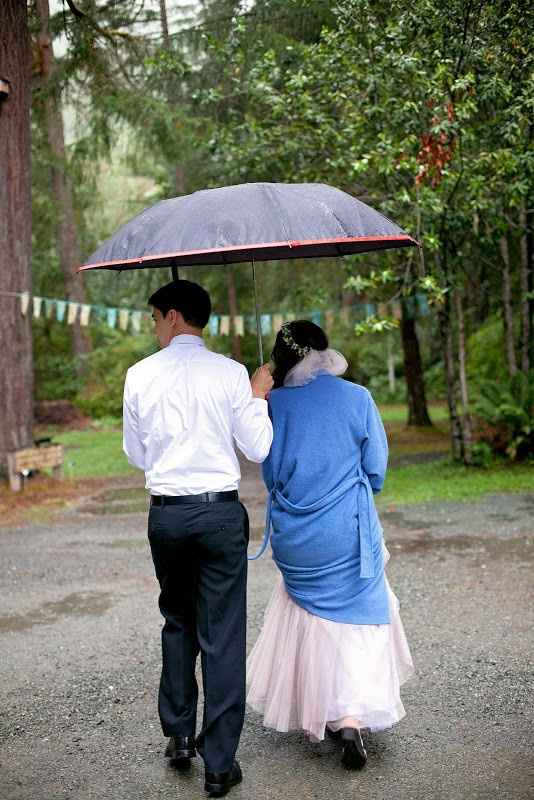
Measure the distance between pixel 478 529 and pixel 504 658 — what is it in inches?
145

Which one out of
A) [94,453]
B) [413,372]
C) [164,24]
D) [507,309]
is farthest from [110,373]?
[507,309]

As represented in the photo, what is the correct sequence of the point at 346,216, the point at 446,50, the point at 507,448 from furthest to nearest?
the point at 507,448 < the point at 446,50 < the point at 346,216

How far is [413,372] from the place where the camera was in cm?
1792

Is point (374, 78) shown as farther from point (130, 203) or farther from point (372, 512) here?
point (130, 203)

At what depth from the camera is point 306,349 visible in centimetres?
403

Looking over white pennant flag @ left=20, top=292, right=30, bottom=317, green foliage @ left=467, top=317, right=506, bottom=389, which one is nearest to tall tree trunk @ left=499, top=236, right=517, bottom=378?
green foliage @ left=467, top=317, right=506, bottom=389

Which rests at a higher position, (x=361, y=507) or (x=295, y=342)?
(x=295, y=342)

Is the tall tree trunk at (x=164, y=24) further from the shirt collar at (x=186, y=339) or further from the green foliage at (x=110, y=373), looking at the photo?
the shirt collar at (x=186, y=339)

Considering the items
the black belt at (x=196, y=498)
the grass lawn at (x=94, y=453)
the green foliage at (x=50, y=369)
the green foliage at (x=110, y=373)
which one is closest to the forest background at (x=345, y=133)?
the grass lawn at (x=94, y=453)

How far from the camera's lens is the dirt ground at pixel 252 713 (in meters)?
3.78

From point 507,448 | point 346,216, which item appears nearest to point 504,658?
point 346,216

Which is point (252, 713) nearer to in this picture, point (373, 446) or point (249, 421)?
point (373, 446)

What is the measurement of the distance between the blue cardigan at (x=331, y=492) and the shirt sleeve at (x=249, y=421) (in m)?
0.28

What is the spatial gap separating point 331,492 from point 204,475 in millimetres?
592
